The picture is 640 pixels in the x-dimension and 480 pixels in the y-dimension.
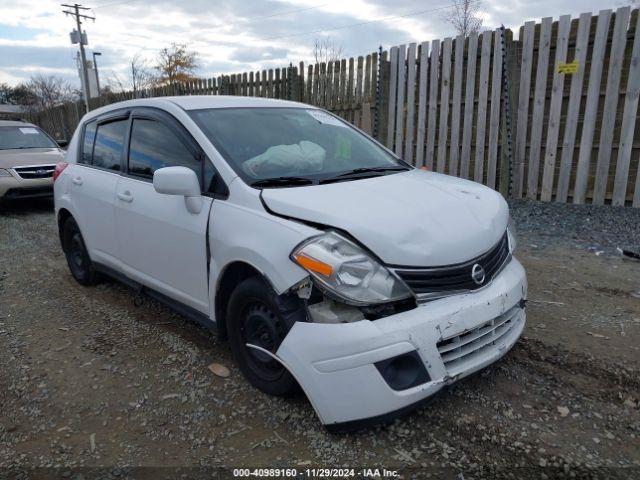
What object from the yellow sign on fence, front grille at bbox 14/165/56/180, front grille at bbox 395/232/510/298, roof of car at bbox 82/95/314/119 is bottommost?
front grille at bbox 14/165/56/180

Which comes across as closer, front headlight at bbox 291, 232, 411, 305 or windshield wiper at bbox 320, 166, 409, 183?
front headlight at bbox 291, 232, 411, 305

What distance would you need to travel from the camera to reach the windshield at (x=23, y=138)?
9422 mm

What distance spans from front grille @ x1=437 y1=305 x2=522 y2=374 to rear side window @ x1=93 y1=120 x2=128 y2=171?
9.77 ft

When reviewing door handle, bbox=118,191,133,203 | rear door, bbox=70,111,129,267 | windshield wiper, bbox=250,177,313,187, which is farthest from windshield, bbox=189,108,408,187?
rear door, bbox=70,111,129,267

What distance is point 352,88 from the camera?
8.66 meters

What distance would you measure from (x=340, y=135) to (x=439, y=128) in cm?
438

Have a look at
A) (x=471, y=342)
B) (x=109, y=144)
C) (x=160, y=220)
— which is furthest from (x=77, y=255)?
(x=471, y=342)

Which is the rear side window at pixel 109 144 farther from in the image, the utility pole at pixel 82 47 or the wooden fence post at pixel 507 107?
the utility pole at pixel 82 47

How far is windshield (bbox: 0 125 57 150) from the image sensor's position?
9.42 m

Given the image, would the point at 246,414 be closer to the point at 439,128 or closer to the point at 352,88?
the point at 439,128

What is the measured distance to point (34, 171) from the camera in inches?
343

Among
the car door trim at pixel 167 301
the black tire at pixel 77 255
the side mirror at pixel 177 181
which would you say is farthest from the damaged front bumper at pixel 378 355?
the black tire at pixel 77 255

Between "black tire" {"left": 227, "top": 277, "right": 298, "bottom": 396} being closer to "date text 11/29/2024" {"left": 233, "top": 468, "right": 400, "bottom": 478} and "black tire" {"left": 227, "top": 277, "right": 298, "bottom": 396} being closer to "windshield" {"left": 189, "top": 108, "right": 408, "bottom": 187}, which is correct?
"date text 11/29/2024" {"left": 233, "top": 468, "right": 400, "bottom": 478}

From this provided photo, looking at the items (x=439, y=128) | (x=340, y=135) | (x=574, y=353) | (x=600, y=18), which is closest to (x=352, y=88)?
(x=439, y=128)
